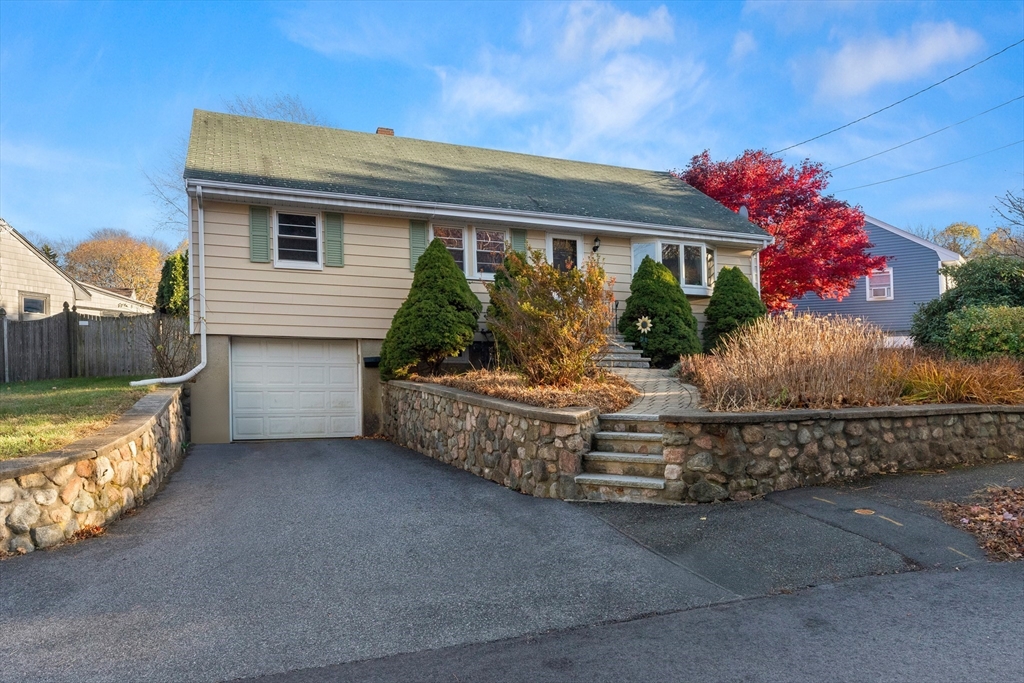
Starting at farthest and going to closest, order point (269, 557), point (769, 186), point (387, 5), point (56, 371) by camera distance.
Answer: point (769, 186), point (56, 371), point (387, 5), point (269, 557)

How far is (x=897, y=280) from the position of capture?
25172 millimetres

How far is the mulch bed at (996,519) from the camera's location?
4.45 metres

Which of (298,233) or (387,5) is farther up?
(387,5)

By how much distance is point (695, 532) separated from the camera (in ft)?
16.1

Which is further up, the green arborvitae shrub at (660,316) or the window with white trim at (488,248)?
the window with white trim at (488,248)

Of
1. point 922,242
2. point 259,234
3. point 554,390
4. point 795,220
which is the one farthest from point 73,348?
point 922,242

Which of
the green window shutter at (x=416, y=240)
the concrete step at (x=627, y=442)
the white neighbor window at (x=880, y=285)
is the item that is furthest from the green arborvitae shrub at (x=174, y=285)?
the white neighbor window at (x=880, y=285)

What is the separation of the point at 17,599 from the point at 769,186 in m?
19.8

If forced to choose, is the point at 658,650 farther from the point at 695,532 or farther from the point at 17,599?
the point at 17,599

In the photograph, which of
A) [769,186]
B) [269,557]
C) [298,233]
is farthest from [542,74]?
[269,557]

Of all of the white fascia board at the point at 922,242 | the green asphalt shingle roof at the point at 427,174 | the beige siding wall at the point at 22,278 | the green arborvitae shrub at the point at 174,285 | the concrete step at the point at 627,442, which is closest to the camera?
the concrete step at the point at 627,442

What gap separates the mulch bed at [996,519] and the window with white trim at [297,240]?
31.9 feet

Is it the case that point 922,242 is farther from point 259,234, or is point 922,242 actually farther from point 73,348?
point 73,348

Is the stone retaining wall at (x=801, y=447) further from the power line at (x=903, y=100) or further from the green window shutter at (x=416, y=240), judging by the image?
the power line at (x=903, y=100)
